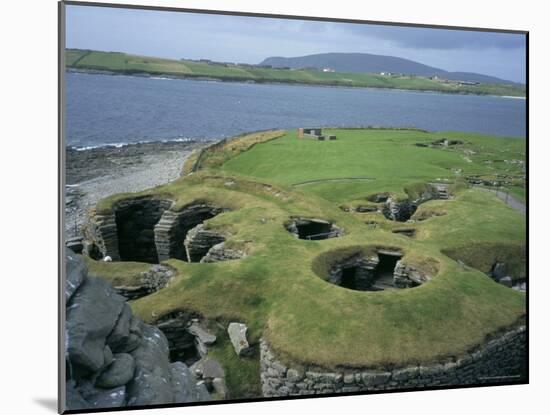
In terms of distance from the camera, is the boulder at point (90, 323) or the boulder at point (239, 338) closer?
the boulder at point (90, 323)

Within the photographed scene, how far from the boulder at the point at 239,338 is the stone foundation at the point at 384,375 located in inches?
14.8

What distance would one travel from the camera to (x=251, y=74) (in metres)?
15.7

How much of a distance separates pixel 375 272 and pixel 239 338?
4.70 metres

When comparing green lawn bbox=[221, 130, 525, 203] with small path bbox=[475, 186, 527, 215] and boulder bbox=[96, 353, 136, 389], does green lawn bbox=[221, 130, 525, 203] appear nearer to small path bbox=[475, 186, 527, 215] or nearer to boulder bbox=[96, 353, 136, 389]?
small path bbox=[475, 186, 527, 215]

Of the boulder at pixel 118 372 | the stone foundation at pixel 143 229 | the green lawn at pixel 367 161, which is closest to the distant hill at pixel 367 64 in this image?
the green lawn at pixel 367 161

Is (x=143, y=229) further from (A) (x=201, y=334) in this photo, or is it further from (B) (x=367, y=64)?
(B) (x=367, y=64)

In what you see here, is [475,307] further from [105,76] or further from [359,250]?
[105,76]

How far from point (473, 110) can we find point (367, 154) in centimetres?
323

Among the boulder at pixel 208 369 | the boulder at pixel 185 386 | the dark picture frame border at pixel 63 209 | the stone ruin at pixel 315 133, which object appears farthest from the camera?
the stone ruin at pixel 315 133

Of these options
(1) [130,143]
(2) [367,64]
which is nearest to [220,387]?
(1) [130,143]

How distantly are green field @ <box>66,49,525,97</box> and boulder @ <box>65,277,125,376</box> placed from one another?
4.84 metres

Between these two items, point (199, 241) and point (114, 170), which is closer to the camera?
point (114, 170)

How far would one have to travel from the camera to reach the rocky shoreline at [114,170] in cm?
1368

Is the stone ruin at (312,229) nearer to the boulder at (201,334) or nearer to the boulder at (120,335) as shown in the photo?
the boulder at (201,334)
